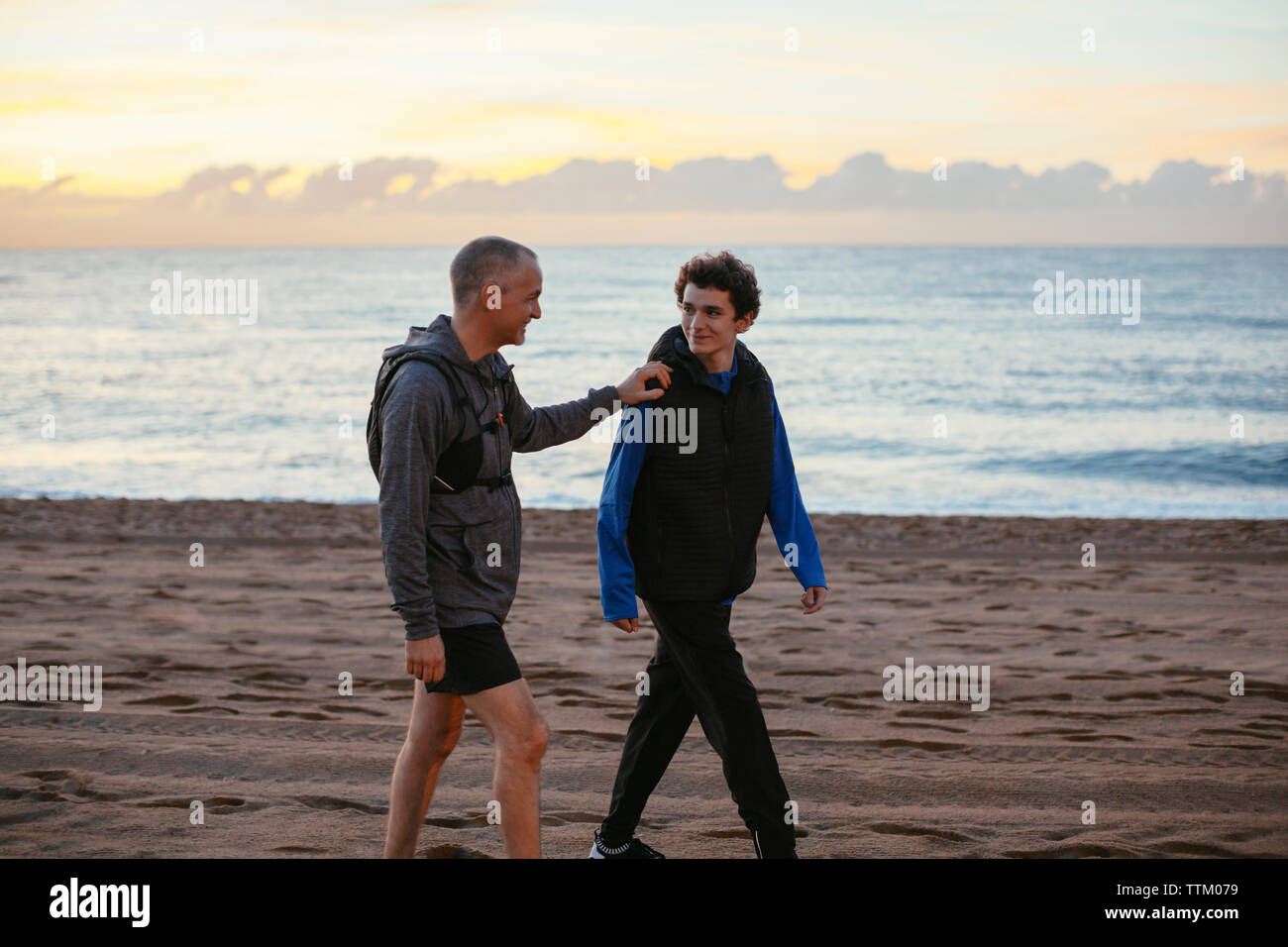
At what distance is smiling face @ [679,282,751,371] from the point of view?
3438 mm

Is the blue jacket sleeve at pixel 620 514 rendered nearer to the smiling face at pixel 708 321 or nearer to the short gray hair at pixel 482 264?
the smiling face at pixel 708 321

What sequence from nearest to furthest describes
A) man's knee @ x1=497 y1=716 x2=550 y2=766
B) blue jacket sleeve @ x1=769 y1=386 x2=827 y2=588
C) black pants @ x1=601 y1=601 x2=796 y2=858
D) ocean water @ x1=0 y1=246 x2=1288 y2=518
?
man's knee @ x1=497 y1=716 x2=550 y2=766, black pants @ x1=601 y1=601 x2=796 y2=858, blue jacket sleeve @ x1=769 y1=386 x2=827 y2=588, ocean water @ x1=0 y1=246 x2=1288 y2=518

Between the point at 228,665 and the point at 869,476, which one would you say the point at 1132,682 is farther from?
the point at 869,476

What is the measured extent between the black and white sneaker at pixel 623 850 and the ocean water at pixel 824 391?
36.1 ft

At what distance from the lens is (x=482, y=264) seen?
310 centimetres

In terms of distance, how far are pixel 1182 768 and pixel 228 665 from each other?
16.0 ft

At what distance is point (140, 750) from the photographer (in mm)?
4945

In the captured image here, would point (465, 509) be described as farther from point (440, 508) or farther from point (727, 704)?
point (727, 704)

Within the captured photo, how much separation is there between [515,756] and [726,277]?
150 centimetres

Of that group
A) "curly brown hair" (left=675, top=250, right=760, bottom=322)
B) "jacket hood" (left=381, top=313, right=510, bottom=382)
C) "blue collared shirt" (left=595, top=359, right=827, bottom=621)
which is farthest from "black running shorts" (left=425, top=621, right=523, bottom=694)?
"curly brown hair" (left=675, top=250, right=760, bottom=322)

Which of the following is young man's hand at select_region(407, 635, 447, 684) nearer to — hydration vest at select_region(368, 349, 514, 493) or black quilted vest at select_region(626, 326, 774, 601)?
hydration vest at select_region(368, 349, 514, 493)

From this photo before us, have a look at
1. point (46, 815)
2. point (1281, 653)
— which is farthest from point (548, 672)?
point (1281, 653)

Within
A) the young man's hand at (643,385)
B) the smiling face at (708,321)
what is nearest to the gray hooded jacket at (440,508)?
the young man's hand at (643,385)
